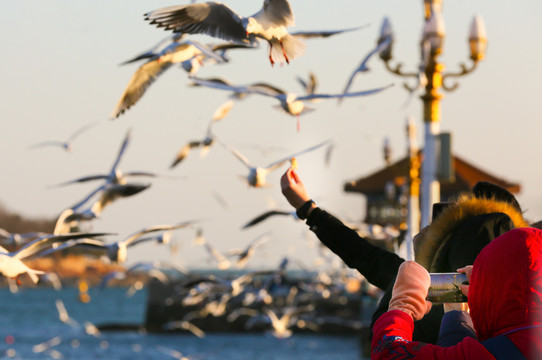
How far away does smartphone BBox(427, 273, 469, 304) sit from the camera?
289 cm

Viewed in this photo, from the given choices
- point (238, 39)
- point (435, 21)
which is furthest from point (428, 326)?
point (435, 21)

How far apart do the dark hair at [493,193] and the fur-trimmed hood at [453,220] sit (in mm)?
150

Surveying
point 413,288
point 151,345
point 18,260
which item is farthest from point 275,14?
point 151,345

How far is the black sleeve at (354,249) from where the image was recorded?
3754mm

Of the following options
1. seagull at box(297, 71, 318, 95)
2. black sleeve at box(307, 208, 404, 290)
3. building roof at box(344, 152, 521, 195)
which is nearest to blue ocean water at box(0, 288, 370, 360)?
building roof at box(344, 152, 521, 195)

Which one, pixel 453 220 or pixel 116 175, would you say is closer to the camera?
pixel 453 220

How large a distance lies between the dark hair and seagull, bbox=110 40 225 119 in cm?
541

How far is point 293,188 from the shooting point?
3703mm

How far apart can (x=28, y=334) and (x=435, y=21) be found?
9053cm

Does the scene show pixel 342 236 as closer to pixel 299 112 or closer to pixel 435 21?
pixel 299 112

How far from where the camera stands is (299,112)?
9.13 meters

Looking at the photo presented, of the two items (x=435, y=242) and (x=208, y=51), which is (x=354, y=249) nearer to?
(x=435, y=242)

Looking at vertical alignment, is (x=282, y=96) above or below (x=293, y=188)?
below

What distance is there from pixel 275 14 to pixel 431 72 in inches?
239
